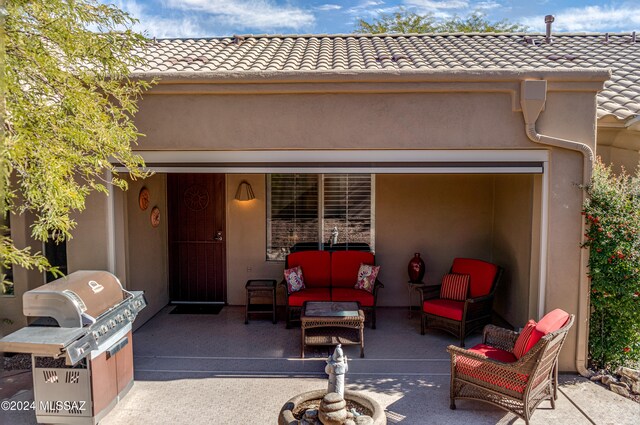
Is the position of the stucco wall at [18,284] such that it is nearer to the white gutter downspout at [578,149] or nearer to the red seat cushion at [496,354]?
the red seat cushion at [496,354]

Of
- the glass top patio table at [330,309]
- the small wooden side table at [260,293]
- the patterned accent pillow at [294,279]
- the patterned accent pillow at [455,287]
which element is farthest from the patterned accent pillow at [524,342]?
the small wooden side table at [260,293]

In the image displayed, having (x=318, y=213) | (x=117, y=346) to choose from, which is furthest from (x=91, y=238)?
(x=318, y=213)

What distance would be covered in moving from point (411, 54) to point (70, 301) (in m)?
7.26

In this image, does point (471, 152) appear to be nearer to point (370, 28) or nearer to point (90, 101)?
point (90, 101)

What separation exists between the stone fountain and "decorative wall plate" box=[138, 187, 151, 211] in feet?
18.4

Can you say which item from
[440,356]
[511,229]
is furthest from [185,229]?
[511,229]

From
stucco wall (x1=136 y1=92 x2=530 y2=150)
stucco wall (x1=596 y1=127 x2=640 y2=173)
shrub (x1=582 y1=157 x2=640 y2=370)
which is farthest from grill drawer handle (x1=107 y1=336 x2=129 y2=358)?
stucco wall (x1=596 y1=127 x2=640 y2=173)

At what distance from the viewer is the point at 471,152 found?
7.63 meters

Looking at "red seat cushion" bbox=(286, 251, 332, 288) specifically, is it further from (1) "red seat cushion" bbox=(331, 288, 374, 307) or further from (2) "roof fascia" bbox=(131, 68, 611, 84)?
(2) "roof fascia" bbox=(131, 68, 611, 84)

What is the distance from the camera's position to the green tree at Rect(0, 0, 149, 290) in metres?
4.87

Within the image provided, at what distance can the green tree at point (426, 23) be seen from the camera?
28828 millimetres

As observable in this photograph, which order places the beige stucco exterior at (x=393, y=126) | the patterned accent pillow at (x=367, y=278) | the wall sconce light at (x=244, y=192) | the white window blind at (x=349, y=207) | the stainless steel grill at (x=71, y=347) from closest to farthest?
the stainless steel grill at (x=71, y=347)
the beige stucco exterior at (x=393, y=126)
the patterned accent pillow at (x=367, y=278)
the wall sconce light at (x=244, y=192)
the white window blind at (x=349, y=207)

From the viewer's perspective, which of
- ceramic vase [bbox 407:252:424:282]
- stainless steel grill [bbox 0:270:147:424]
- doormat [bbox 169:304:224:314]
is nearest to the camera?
stainless steel grill [bbox 0:270:147:424]

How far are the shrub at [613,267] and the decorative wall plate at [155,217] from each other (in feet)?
25.6
